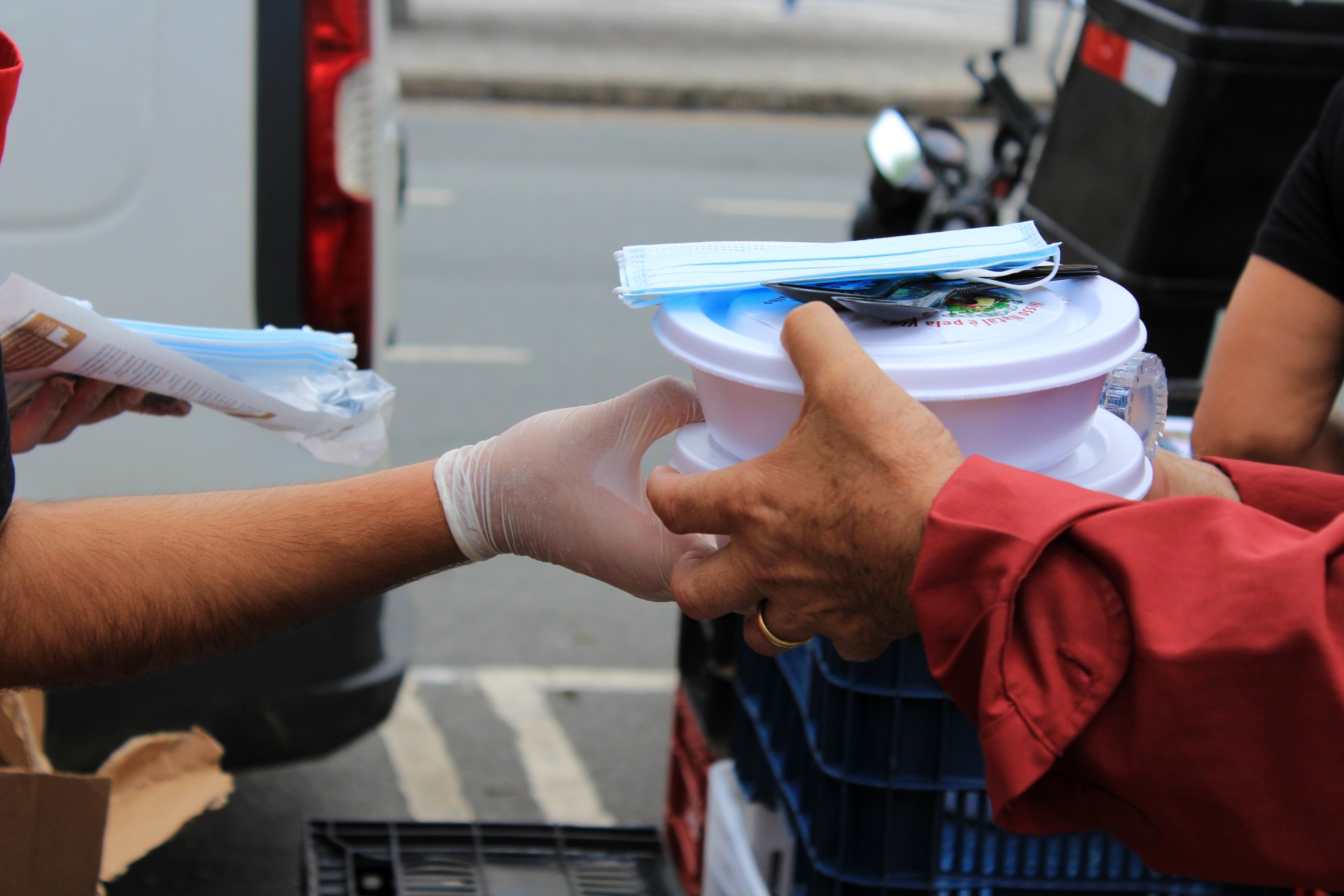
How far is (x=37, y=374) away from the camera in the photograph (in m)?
1.61

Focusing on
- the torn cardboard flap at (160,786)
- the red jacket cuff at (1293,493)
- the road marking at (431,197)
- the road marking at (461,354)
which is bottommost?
the road marking at (461,354)

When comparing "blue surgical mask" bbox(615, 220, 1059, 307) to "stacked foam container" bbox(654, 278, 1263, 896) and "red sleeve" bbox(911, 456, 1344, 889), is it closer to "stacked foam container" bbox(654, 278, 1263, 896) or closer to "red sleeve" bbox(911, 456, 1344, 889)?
"stacked foam container" bbox(654, 278, 1263, 896)

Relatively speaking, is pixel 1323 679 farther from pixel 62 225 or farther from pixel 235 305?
pixel 62 225

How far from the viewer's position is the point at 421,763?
337cm

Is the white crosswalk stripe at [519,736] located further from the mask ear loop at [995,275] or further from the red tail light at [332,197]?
the mask ear loop at [995,275]

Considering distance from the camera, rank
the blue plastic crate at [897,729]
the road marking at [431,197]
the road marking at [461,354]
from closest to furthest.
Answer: the blue plastic crate at [897,729] → the road marking at [461,354] → the road marking at [431,197]

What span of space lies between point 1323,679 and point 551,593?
328 cm

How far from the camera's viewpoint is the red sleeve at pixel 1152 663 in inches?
41.4

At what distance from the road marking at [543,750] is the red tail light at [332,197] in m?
1.35

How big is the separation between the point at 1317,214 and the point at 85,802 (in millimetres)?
1985

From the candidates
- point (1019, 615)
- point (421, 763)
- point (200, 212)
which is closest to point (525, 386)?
point (421, 763)

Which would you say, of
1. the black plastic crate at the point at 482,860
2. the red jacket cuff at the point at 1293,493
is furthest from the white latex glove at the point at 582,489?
the black plastic crate at the point at 482,860

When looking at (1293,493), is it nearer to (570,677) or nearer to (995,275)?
(995,275)

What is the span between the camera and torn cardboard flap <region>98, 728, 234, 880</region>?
217 cm
